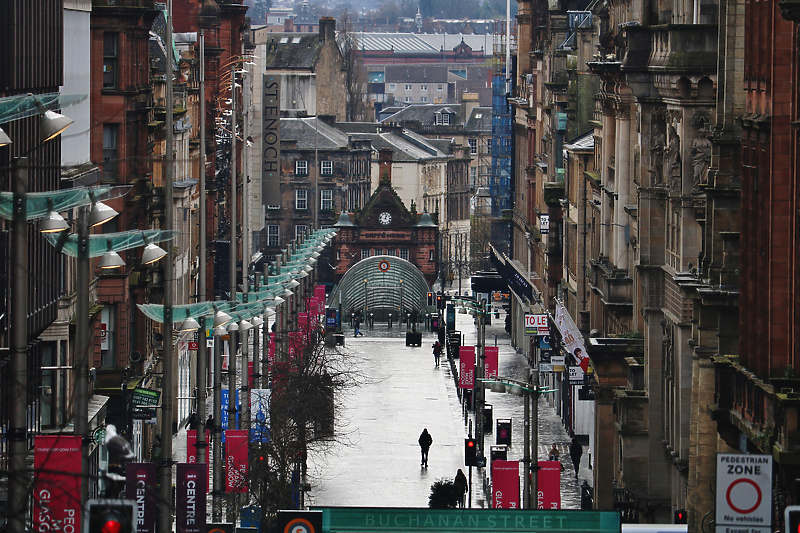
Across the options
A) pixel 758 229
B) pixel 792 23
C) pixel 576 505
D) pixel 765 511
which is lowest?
pixel 576 505

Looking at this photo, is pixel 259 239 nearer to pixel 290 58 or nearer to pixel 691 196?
pixel 290 58

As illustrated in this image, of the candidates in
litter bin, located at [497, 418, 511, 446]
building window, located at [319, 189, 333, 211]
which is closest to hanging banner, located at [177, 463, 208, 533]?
litter bin, located at [497, 418, 511, 446]

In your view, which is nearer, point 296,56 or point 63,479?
point 63,479

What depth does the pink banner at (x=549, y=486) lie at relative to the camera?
48.7 m

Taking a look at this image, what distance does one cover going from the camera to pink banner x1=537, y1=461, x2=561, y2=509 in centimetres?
4866

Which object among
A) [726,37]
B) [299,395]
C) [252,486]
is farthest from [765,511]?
[299,395]

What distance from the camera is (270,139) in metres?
114

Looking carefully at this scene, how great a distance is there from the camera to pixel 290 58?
648ft

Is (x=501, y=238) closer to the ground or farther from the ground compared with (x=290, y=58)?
closer to the ground

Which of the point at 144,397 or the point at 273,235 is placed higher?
the point at 144,397

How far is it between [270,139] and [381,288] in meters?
22.7

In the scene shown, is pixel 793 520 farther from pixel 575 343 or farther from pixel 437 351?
pixel 437 351

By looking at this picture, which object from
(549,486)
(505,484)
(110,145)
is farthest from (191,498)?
(110,145)

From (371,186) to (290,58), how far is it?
34770 millimetres
